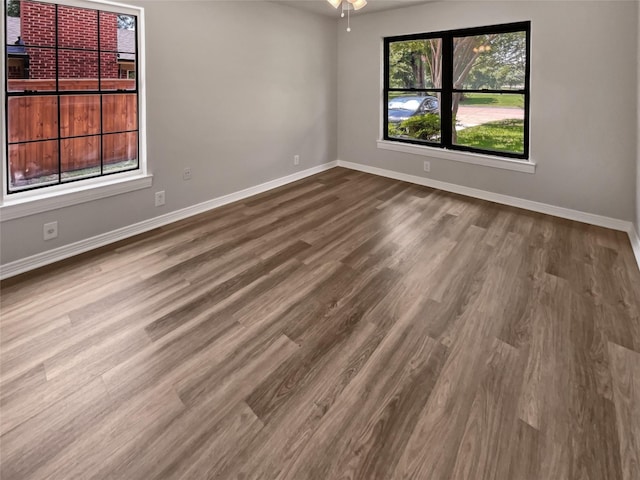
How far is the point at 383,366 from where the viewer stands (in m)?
1.99

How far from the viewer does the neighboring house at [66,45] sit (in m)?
2.82

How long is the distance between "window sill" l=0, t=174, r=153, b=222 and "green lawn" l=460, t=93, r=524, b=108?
3955 mm

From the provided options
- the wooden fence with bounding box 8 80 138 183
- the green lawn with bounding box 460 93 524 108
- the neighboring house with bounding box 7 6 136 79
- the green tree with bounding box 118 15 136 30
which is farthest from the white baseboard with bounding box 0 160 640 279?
the green tree with bounding box 118 15 136 30

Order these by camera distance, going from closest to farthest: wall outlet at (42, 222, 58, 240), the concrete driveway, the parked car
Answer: wall outlet at (42, 222, 58, 240)
the concrete driveway
the parked car

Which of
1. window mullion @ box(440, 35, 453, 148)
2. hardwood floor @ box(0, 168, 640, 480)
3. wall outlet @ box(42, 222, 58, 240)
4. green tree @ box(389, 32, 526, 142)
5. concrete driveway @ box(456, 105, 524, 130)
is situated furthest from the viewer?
window mullion @ box(440, 35, 453, 148)

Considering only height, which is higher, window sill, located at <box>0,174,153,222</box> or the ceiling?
the ceiling

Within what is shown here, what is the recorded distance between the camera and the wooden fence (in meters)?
2.93

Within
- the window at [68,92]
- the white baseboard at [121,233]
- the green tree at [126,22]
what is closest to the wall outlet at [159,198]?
the white baseboard at [121,233]

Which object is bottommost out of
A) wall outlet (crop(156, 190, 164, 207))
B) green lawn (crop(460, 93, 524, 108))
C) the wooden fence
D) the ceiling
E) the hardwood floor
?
the hardwood floor

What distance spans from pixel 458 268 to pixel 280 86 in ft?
11.5

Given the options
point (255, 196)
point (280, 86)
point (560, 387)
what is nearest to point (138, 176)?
point (255, 196)

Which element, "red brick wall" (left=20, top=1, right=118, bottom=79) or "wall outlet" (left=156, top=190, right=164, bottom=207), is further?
"wall outlet" (left=156, top=190, right=164, bottom=207)

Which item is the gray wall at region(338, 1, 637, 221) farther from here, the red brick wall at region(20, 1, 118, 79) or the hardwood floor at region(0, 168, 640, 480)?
the red brick wall at region(20, 1, 118, 79)

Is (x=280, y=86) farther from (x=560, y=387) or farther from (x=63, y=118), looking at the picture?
(x=560, y=387)
